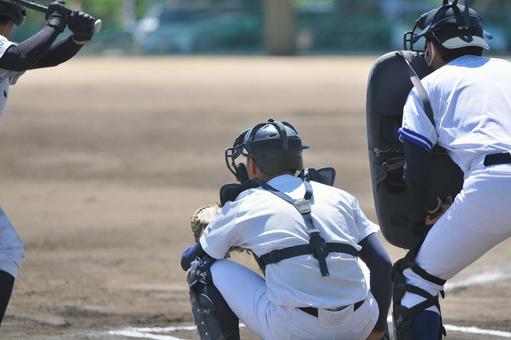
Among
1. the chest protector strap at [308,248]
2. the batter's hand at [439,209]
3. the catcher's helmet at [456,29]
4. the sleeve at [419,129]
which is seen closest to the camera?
the chest protector strap at [308,248]

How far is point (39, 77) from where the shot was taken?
69.3 ft

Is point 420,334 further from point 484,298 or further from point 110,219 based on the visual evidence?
point 110,219

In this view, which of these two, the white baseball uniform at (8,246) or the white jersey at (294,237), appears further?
the white baseball uniform at (8,246)

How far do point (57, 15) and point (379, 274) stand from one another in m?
1.90

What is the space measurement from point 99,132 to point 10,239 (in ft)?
30.9

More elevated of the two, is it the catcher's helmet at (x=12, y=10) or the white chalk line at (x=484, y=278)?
the catcher's helmet at (x=12, y=10)

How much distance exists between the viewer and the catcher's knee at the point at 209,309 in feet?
14.9

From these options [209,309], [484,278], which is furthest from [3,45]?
[484,278]

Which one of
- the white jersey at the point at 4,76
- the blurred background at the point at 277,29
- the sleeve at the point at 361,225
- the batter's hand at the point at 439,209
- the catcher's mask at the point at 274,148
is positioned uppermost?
the white jersey at the point at 4,76

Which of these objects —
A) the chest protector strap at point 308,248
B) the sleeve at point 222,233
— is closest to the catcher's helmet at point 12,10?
the sleeve at point 222,233

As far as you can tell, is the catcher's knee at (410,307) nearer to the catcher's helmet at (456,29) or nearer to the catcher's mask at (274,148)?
the catcher's mask at (274,148)

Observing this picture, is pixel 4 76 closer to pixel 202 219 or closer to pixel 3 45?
pixel 3 45

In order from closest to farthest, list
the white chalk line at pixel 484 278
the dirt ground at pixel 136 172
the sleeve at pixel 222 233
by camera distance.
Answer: the sleeve at pixel 222 233 < the dirt ground at pixel 136 172 < the white chalk line at pixel 484 278

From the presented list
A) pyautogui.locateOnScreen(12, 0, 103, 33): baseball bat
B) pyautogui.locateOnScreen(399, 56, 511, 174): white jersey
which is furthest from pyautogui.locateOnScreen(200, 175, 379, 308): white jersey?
pyautogui.locateOnScreen(12, 0, 103, 33): baseball bat
